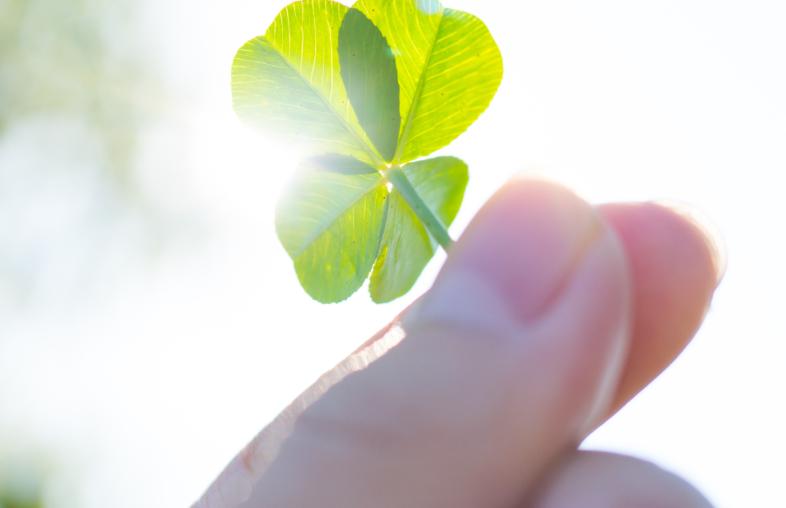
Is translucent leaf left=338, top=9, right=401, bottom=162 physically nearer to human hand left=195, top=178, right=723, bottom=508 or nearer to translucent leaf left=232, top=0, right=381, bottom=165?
translucent leaf left=232, top=0, right=381, bottom=165

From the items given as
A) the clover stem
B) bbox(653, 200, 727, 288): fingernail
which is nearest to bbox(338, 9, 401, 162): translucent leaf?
the clover stem

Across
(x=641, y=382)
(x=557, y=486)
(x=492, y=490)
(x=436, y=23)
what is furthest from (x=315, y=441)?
(x=436, y=23)

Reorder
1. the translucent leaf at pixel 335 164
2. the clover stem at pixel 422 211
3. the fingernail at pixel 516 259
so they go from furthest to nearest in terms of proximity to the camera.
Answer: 1. the translucent leaf at pixel 335 164
2. the clover stem at pixel 422 211
3. the fingernail at pixel 516 259

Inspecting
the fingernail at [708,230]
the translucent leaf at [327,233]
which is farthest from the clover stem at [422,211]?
the fingernail at [708,230]

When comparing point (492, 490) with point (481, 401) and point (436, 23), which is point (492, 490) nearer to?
point (481, 401)

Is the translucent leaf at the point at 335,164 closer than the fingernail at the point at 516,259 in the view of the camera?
No

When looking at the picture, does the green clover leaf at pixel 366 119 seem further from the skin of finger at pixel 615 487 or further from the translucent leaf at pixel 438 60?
the skin of finger at pixel 615 487

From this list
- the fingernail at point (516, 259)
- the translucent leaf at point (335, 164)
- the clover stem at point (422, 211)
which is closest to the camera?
the fingernail at point (516, 259)
